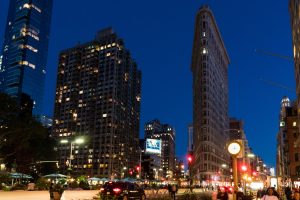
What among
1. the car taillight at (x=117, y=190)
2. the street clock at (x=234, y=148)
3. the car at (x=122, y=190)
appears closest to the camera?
the street clock at (x=234, y=148)

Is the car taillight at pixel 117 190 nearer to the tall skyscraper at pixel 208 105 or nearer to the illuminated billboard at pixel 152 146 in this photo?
the illuminated billboard at pixel 152 146

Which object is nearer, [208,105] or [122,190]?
[122,190]

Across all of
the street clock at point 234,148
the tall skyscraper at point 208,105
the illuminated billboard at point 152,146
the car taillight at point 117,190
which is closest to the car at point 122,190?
the car taillight at point 117,190

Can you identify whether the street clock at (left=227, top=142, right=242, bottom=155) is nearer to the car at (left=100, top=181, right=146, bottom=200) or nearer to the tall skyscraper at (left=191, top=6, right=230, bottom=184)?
the car at (left=100, top=181, right=146, bottom=200)

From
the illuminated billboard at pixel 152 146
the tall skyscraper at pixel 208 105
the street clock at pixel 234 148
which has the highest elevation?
the tall skyscraper at pixel 208 105

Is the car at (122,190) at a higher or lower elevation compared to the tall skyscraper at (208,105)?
lower

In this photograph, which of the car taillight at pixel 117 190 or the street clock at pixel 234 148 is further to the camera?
the car taillight at pixel 117 190

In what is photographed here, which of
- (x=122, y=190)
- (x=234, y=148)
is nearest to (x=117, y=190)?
(x=122, y=190)

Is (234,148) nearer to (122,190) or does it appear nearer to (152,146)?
(122,190)

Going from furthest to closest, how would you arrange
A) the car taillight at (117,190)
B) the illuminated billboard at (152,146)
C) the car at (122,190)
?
the illuminated billboard at (152,146) → the car taillight at (117,190) → the car at (122,190)

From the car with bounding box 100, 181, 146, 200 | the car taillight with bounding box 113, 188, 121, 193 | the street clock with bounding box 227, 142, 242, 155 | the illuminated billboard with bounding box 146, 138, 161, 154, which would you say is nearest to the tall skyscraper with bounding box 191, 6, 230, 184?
the illuminated billboard with bounding box 146, 138, 161, 154

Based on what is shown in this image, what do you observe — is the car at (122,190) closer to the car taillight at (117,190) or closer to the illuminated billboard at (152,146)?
the car taillight at (117,190)

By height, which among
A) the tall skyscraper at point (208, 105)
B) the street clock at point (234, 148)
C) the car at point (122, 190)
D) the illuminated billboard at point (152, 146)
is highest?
the tall skyscraper at point (208, 105)

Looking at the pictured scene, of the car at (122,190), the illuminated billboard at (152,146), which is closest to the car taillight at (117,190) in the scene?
the car at (122,190)
